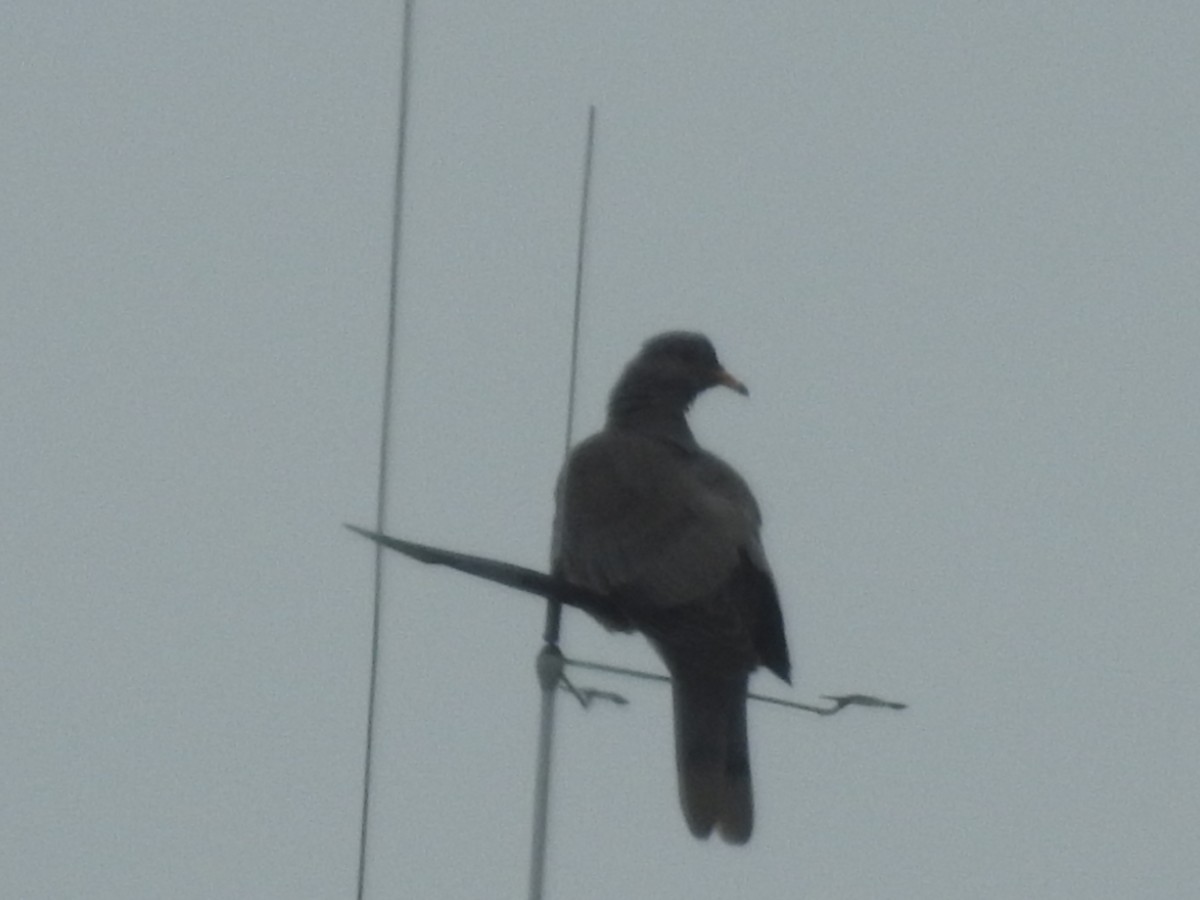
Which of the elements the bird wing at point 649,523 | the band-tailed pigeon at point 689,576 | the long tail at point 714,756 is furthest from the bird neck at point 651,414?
the long tail at point 714,756

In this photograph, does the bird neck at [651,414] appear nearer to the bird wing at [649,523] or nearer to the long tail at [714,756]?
the bird wing at [649,523]

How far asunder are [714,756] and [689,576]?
2.39 feet

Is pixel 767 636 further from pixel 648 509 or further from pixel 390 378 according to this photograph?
pixel 390 378

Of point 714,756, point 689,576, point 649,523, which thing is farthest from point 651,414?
point 714,756

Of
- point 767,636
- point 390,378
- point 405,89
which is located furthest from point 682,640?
point 405,89

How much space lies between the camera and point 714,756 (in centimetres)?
709

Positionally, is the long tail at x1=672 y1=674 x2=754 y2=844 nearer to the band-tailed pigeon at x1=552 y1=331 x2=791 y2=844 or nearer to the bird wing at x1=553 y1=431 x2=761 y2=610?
the band-tailed pigeon at x1=552 y1=331 x2=791 y2=844

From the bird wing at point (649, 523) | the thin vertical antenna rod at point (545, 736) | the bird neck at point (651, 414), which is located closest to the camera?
the thin vertical antenna rod at point (545, 736)

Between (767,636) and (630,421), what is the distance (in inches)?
72.6

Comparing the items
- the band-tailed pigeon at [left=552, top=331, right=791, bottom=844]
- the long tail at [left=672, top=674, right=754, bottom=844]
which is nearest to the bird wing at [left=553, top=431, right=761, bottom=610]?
the band-tailed pigeon at [left=552, top=331, right=791, bottom=844]

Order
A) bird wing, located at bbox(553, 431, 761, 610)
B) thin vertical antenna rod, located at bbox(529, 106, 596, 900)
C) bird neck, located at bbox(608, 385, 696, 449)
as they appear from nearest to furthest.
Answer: thin vertical antenna rod, located at bbox(529, 106, 596, 900) → bird wing, located at bbox(553, 431, 761, 610) → bird neck, located at bbox(608, 385, 696, 449)

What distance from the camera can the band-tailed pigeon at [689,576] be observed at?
7.12 meters

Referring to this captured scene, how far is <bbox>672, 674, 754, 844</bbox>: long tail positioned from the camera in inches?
275

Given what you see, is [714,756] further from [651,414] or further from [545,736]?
[651,414]
